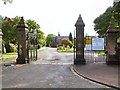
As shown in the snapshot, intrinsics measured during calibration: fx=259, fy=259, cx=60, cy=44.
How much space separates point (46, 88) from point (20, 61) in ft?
41.3

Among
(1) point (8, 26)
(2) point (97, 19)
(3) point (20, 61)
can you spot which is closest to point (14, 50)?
(1) point (8, 26)

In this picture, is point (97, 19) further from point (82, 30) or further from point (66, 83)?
point (66, 83)

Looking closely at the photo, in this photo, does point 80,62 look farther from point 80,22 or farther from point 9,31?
point 9,31

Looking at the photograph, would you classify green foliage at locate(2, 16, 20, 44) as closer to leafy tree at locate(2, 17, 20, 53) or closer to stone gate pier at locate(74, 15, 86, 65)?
leafy tree at locate(2, 17, 20, 53)

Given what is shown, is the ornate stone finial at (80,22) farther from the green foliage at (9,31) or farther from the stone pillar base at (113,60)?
the green foliage at (9,31)

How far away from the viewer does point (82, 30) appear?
75.5 ft

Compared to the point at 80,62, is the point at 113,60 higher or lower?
higher

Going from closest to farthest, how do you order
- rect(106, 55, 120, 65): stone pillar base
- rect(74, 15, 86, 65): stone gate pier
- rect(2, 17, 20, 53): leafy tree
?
rect(106, 55, 120, 65): stone pillar base < rect(74, 15, 86, 65): stone gate pier < rect(2, 17, 20, 53): leafy tree

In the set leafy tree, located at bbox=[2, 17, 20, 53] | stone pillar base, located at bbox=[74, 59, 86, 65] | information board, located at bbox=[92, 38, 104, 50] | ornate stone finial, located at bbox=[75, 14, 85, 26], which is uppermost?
leafy tree, located at bbox=[2, 17, 20, 53]

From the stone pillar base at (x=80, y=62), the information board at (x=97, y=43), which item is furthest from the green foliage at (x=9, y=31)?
the stone pillar base at (x=80, y=62)

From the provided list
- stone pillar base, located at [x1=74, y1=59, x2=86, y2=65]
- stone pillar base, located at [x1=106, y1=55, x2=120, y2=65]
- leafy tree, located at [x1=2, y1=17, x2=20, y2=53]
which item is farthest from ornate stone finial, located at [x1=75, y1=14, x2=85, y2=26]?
leafy tree, located at [x1=2, y1=17, x2=20, y2=53]

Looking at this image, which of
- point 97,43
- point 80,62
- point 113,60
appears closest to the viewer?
point 113,60

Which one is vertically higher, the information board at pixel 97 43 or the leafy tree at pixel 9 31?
the leafy tree at pixel 9 31

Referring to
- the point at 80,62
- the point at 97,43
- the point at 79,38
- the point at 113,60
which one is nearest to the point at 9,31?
the point at 97,43
